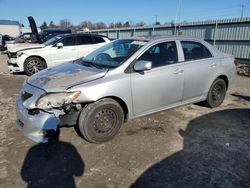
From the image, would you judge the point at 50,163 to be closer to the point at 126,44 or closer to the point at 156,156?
the point at 156,156

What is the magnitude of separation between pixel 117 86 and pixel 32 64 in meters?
6.09

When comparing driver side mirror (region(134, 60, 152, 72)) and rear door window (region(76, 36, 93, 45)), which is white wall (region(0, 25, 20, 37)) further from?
driver side mirror (region(134, 60, 152, 72))

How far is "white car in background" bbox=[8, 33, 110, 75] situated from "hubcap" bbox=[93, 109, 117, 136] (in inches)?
230

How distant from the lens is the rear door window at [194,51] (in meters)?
4.35

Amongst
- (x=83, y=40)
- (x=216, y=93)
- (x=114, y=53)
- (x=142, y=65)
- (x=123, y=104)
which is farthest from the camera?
(x=83, y=40)

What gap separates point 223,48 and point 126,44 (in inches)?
403

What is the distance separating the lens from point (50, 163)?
9.80 ft

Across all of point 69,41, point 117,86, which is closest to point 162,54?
point 117,86

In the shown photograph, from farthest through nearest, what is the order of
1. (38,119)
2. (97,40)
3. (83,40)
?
(97,40) < (83,40) < (38,119)

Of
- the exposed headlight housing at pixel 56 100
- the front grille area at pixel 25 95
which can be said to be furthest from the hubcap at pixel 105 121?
the front grille area at pixel 25 95

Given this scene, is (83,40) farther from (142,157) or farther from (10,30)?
(10,30)

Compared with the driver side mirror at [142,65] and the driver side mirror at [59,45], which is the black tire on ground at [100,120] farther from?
the driver side mirror at [59,45]

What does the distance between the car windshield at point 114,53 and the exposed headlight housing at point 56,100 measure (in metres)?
0.90

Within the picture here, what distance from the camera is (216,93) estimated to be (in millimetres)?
5043
